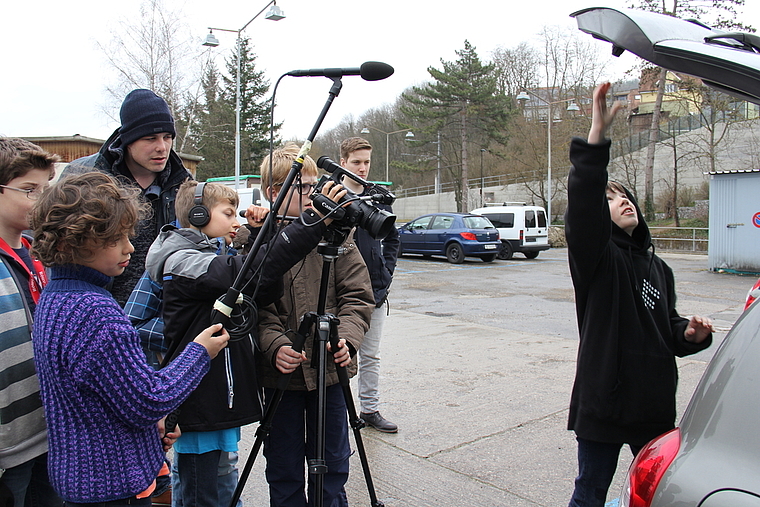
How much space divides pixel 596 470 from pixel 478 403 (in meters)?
2.53

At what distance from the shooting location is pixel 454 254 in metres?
19.6

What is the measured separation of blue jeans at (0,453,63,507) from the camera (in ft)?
6.31

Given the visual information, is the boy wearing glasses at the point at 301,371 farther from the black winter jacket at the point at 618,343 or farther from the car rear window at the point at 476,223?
the car rear window at the point at 476,223

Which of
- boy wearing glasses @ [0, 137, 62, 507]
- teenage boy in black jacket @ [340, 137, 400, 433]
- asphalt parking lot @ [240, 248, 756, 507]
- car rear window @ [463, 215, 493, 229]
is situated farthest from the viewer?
car rear window @ [463, 215, 493, 229]

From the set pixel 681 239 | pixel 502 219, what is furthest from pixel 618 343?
pixel 681 239

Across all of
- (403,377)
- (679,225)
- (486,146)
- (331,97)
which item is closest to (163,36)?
(486,146)

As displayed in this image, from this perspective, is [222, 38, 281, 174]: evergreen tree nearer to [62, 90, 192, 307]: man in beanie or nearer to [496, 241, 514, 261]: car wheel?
[496, 241, 514, 261]: car wheel

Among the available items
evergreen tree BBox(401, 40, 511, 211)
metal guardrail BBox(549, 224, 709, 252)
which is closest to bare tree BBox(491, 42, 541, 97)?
evergreen tree BBox(401, 40, 511, 211)

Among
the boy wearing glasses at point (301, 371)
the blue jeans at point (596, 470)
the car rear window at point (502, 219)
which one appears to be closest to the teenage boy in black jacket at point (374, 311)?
the boy wearing glasses at point (301, 371)

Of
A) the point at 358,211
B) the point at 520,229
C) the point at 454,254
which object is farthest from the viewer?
the point at 520,229

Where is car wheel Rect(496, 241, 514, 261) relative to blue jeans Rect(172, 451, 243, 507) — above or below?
above

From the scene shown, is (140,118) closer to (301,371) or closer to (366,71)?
(366,71)

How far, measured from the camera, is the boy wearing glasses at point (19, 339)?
6.21ft

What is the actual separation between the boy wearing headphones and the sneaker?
76.8 inches
